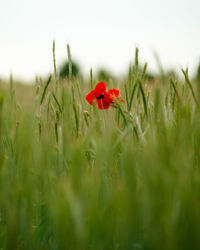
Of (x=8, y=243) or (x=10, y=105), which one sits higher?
(x=10, y=105)

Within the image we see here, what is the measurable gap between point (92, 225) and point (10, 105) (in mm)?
479

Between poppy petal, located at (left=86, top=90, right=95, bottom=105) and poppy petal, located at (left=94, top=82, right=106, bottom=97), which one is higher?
poppy petal, located at (left=94, top=82, right=106, bottom=97)

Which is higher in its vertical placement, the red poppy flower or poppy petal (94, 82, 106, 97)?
poppy petal (94, 82, 106, 97)

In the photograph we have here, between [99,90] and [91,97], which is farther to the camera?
[99,90]

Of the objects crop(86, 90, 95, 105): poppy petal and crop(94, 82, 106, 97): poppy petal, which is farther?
crop(94, 82, 106, 97): poppy petal

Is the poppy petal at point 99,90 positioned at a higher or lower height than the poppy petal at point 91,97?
higher

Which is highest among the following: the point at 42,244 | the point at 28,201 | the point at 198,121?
the point at 198,121

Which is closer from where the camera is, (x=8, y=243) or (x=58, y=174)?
(x=8, y=243)

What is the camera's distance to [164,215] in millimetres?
445

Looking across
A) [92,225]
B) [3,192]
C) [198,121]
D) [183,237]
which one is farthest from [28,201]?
[198,121]

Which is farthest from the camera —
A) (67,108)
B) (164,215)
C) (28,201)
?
(67,108)

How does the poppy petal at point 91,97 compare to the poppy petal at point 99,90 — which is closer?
the poppy petal at point 91,97

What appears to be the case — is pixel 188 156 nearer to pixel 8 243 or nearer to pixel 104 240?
pixel 104 240

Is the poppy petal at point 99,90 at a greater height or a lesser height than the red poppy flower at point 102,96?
greater
